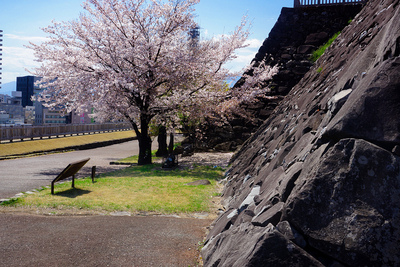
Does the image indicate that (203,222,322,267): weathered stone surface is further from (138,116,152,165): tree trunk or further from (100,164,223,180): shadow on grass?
(138,116,152,165): tree trunk

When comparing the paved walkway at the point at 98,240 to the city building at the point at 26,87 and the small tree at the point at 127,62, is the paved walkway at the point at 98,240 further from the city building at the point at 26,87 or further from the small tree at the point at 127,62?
the city building at the point at 26,87

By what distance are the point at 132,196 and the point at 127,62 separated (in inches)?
407

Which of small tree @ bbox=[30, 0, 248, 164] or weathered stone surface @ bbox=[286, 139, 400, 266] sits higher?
small tree @ bbox=[30, 0, 248, 164]

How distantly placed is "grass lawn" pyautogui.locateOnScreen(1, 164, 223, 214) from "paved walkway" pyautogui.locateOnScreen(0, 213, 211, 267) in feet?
3.53

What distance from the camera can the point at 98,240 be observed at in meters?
5.95

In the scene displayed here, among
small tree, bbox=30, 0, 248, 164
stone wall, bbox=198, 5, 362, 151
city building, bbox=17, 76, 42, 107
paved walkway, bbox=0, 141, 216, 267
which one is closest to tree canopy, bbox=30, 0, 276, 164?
small tree, bbox=30, 0, 248, 164

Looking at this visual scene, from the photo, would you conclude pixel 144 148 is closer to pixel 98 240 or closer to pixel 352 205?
pixel 98 240

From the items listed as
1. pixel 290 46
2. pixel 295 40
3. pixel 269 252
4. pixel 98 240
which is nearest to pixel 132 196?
pixel 98 240

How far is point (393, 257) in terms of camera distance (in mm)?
2730

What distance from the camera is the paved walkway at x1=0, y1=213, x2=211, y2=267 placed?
509cm

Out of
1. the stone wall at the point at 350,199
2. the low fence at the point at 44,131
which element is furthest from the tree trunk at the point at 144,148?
the stone wall at the point at 350,199

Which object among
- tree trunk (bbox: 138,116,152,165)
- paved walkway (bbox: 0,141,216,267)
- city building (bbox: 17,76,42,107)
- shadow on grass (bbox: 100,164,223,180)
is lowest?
A: shadow on grass (bbox: 100,164,223,180)

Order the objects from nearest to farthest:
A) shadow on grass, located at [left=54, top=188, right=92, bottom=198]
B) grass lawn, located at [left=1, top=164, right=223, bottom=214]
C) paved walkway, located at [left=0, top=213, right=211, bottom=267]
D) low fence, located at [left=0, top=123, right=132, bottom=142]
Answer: paved walkway, located at [left=0, top=213, right=211, bottom=267], grass lawn, located at [left=1, top=164, right=223, bottom=214], shadow on grass, located at [left=54, top=188, right=92, bottom=198], low fence, located at [left=0, top=123, right=132, bottom=142]

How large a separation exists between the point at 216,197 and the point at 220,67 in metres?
13.6
